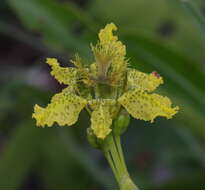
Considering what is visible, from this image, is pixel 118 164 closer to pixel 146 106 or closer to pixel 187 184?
pixel 146 106

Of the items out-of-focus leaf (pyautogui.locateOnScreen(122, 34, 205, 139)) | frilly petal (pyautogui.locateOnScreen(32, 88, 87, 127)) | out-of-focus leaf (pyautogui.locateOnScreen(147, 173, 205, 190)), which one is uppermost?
out-of-focus leaf (pyautogui.locateOnScreen(122, 34, 205, 139))

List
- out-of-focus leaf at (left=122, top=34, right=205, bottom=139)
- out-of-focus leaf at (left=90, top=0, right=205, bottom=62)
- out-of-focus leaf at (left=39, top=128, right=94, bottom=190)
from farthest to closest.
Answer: out-of-focus leaf at (left=90, top=0, right=205, bottom=62) < out-of-focus leaf at (left=39, top=128, right=94, bottom=190) < out-of-focus leaf at (left=122, top=34, right=205, bottom=139)

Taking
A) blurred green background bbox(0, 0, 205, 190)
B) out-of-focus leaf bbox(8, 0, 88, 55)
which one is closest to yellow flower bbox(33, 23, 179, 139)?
blurred green background bbox(0, 0, 205, 190)

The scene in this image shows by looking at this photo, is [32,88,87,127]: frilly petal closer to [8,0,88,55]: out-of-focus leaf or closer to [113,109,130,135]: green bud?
[113,109,130,135]: green bud

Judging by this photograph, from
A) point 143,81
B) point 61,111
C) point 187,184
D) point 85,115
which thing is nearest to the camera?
point 61,111

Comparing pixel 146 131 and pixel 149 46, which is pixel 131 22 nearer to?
pixel 146 131

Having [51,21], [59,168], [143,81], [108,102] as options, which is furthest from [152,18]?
[108,102]

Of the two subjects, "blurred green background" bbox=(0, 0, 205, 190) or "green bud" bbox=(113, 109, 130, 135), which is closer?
"green bud" bbox=(113, 109, 130, 135)

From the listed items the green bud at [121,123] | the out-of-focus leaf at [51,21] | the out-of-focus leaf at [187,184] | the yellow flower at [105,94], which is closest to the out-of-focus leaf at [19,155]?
the out-of-focus leaf at [51,21]
